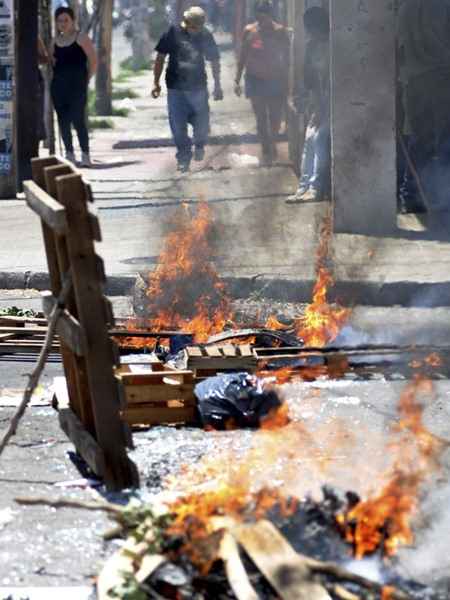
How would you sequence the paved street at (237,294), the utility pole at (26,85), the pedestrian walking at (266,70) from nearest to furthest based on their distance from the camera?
the paved street at (237,294), the utility pole at (26,85), the pedestrian walking at (266,70)

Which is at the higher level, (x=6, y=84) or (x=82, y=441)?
(x=6, y=84)

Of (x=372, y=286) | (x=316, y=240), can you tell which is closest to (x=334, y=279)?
(x=372, y=286)

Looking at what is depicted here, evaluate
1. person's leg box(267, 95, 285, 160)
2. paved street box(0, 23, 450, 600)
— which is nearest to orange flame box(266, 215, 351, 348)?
paved street box(0, 23, 450, 600)

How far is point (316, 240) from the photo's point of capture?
1205 cm

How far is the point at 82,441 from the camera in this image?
6.32 meters

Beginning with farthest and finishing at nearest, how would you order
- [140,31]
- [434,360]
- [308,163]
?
[140,31], [308,163], [434,360]

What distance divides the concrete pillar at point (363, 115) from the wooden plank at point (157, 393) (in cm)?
542

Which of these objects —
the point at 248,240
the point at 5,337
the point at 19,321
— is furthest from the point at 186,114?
the point at 5,337

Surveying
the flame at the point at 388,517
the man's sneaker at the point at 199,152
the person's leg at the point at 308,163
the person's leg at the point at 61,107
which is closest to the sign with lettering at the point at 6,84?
the person's leg at the point at 308,163

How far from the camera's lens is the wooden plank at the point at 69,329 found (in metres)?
5.90

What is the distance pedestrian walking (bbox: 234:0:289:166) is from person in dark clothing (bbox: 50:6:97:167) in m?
1.99

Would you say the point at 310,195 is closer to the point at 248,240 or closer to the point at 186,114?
the point at 248,240

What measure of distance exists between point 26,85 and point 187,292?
568 centimetres

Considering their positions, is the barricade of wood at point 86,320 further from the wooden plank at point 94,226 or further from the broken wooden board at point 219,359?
the broken wooden board at point 219,359
